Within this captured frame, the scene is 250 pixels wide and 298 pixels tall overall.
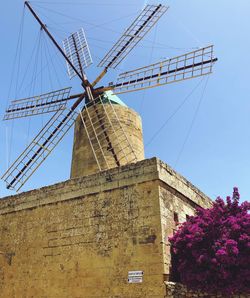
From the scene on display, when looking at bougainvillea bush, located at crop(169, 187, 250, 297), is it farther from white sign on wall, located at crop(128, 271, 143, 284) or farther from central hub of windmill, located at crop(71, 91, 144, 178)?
central hub of windmill, located at crop(71, 91, 144, 178)

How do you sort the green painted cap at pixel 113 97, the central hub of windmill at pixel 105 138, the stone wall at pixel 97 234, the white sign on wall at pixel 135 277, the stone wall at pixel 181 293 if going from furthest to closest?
the green painted cap at pixel 113 97 → the central hub of windmill at pixel 105 138 → the stone wall at pixel 97 234 → the white sign on wall at pixel 135 277 → the stone wall at pixel 181 293

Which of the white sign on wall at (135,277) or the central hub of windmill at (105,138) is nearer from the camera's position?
the white sign on wall at (135,277)

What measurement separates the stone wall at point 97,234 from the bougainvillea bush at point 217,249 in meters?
0.37

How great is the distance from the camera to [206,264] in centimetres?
702

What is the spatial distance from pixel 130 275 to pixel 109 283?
519mm

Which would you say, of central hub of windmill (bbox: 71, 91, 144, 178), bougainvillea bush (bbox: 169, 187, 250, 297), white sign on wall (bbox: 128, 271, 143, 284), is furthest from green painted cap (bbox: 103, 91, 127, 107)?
white sign on wall (bbox: 128, 271, 143, 284)

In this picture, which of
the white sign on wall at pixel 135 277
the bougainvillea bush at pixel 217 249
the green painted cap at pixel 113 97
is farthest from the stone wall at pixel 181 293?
the green painted cap at pixel 113 97

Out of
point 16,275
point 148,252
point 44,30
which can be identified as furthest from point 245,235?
point 44,30

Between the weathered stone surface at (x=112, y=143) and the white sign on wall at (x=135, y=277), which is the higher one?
the weathered stone surface at (x=112, y=143)

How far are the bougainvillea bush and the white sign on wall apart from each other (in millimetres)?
748

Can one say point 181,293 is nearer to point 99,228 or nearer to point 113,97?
point 99,228

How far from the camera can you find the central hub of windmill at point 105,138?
35.4 feet

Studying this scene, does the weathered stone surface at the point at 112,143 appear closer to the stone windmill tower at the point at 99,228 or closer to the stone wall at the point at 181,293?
Result: the stone windmill tower at the point at 99,228

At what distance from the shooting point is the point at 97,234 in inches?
314
